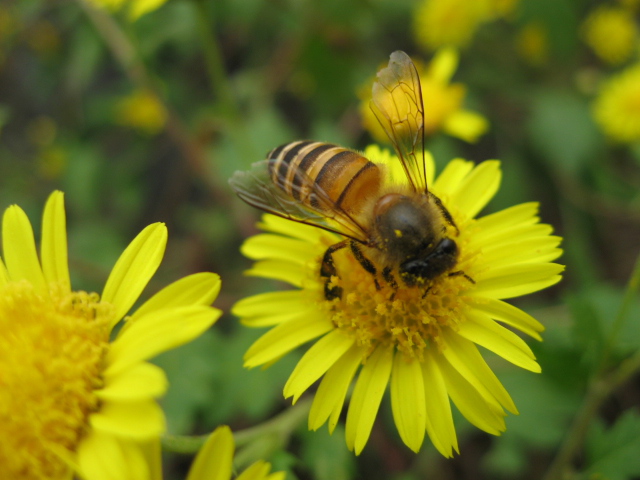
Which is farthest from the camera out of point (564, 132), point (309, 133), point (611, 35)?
point (309, 133)

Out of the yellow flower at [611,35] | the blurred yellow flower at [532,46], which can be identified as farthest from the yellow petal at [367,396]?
the yellow flower at [611,35]

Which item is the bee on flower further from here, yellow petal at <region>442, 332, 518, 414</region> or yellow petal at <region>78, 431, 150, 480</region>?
yellow petal at <region>78, 431, 150, 480</region>

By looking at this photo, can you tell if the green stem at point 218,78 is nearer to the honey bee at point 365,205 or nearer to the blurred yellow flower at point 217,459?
the honey bee at point 365,205

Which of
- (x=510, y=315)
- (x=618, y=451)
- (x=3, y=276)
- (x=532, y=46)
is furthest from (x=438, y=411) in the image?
(x=532, y=46)

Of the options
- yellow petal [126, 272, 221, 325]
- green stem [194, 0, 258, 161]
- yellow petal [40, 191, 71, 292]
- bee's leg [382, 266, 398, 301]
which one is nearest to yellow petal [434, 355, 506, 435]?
bee's leg [382, 266, 398, 301]

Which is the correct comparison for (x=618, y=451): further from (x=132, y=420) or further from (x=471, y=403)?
(x=132, y=420)

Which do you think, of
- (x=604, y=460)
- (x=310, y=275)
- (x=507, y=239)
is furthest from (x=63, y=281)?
(x=604, y=460)
